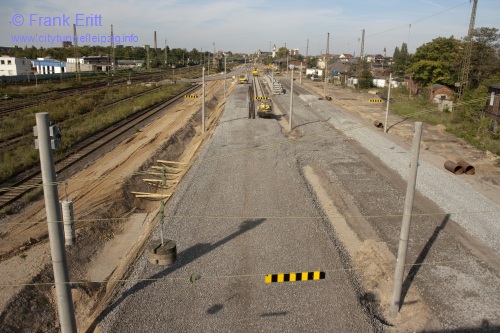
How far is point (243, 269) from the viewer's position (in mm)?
12469

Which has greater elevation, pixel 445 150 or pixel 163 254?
pixel 445 150

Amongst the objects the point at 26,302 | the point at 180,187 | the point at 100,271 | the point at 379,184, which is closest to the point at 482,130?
the point at 379,184

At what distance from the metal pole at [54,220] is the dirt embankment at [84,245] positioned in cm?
165

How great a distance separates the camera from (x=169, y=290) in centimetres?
1129

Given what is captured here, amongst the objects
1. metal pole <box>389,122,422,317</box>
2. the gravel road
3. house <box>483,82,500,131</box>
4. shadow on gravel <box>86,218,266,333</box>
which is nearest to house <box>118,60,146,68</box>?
the gravel road

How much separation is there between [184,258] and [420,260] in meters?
Result: 7.81

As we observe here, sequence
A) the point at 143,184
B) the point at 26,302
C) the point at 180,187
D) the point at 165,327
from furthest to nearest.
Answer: the point at 143,184 → the point at 180,187 → the point at 26,302 → the point at 165,327

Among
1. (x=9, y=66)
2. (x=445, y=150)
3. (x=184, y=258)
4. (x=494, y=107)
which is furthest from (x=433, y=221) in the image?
(x=9, y=66)

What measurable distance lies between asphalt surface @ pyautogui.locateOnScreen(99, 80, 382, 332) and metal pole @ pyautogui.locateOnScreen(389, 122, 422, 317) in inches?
31.5

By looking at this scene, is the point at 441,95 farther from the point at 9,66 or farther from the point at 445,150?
the point at 9,66

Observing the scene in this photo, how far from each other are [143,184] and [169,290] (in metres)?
10.5

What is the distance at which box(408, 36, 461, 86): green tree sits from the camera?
5878cm

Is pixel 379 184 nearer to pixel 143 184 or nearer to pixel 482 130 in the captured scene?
pixel 143 184

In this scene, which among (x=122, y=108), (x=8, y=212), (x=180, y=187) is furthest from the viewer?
(x=122, y=108)
